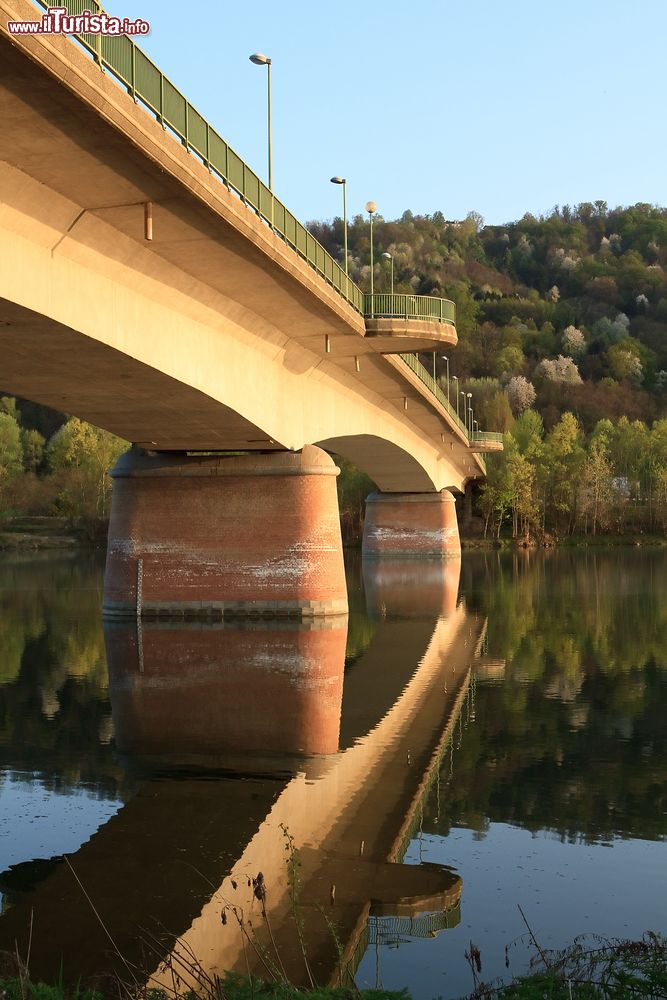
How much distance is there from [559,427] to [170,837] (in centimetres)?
8945

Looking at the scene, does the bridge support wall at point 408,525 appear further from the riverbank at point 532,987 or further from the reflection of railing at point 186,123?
the riverbank at point 532,987

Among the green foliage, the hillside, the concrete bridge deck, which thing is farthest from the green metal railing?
the hillside

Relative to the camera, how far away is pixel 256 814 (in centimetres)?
1295

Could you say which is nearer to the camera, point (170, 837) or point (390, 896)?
point (390, 896)

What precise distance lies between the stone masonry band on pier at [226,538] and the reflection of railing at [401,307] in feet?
14.5

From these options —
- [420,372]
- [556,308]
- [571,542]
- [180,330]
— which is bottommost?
[571,542]

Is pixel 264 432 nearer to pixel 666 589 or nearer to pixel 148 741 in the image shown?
pixel 148 741

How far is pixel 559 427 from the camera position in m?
98.6

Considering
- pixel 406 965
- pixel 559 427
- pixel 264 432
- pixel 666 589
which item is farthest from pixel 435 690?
pixel 559 427

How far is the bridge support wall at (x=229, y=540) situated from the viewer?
31484 millimetres

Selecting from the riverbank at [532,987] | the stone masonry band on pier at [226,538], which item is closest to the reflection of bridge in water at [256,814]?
the riverbank at [532,987]

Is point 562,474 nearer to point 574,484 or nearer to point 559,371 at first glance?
point 574,484

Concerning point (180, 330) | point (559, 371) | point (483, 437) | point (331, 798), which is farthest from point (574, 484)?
point (331, 798)

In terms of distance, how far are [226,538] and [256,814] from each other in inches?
745
